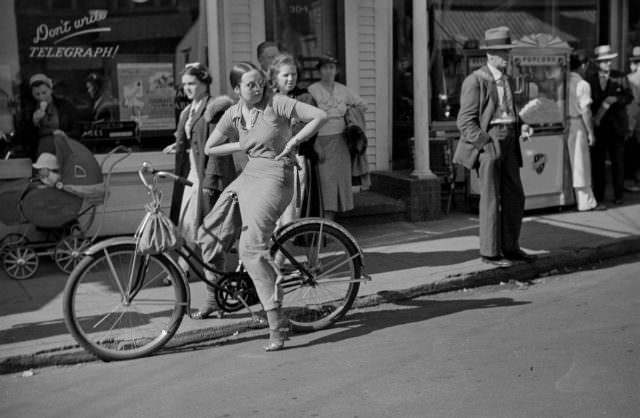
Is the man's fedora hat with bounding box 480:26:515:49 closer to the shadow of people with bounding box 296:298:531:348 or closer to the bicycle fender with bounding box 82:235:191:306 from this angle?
the shadow of people with bounding box 296:298:531:348

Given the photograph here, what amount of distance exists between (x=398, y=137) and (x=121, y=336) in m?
6.26

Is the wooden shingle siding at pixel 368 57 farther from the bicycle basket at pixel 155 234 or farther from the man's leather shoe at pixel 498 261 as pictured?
the bicycle basket at pixel 155 234

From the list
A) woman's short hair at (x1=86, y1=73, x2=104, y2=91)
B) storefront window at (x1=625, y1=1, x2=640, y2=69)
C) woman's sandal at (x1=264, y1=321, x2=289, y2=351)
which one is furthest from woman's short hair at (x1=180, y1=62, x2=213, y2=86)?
storefront window at (x1=625, y1=1, x2=640, y2=69)

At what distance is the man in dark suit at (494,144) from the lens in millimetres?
7621

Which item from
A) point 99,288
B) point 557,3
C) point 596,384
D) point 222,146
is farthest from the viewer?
point 557,3

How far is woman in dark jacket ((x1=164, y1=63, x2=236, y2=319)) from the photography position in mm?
Answer: 6629

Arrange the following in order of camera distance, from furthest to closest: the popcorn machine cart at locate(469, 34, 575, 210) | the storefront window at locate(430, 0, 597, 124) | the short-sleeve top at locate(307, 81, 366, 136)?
the storefront window at locate(430, 0, 597, 124)
the popcorn machine cart at locate(469, 34, 575, 210)
the short-sleeve top at locate(307, 81, 366, 136)

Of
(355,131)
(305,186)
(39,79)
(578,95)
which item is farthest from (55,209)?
(578,95)

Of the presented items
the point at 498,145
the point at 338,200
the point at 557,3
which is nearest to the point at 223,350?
the point at 338,200

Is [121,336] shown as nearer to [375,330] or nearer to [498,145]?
[375,330]

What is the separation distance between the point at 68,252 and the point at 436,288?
11.3 ft

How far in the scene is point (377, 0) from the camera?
10867mm

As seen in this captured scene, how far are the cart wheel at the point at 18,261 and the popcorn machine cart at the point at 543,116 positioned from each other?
5303 mm

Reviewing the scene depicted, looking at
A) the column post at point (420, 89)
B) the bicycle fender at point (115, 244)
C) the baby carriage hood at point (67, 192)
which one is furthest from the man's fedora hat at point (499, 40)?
the baby carriage hood at point (67, 192)
